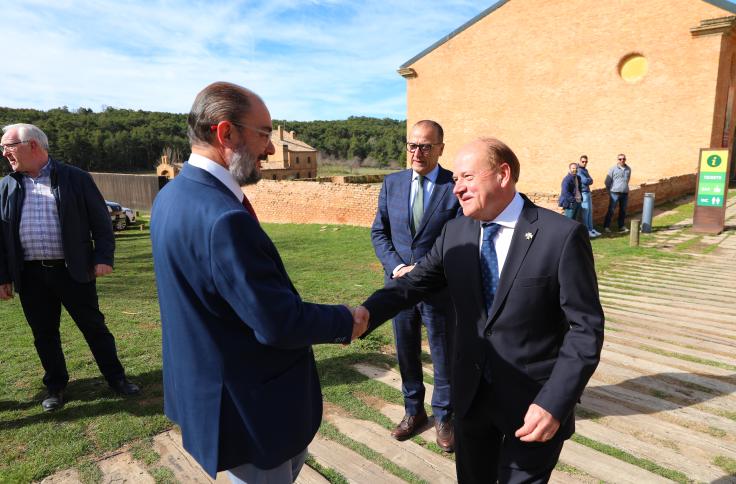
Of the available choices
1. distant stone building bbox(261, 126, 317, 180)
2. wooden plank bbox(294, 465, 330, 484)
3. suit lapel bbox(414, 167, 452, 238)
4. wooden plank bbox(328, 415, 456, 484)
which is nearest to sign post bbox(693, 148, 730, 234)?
suit lapel bbox(414, 167, 452, 238)

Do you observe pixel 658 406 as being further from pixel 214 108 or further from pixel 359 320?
pixel 214 108

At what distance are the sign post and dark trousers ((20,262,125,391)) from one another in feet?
43.2

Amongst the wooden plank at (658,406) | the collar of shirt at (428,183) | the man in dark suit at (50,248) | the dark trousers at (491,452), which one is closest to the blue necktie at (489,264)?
the dark trousers at (491,452)

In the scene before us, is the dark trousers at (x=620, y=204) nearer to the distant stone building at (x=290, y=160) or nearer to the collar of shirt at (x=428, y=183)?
the collar of shirt at (x=428, y=183)

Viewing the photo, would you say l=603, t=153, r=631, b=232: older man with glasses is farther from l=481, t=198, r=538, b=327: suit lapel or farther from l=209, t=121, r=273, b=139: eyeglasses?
l=209, t=121, r=273, b=139: eyeglasses

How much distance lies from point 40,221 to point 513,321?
359 cm

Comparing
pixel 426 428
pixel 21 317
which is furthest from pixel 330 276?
pixel 426 428

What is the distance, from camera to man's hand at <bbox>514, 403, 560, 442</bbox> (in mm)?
1692

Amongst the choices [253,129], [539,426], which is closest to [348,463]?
[539,426]

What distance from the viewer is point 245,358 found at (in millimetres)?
1588

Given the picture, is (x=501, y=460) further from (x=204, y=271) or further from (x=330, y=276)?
(x=330, y=276)

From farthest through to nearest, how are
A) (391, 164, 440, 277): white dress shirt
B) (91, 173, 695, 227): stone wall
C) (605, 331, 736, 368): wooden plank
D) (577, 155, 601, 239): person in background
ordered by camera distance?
(91, 173, 695, 227): stone wall, (577, 155, 601, 239): person in background, (605, 331, 736, 368): wooden plank, (391, 164, 440, 277): white dress shirt

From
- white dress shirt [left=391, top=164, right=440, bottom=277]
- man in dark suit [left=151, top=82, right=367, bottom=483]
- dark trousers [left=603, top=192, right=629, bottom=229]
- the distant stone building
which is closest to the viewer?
man in dark suit [left=151, top=82, right=367, bottom=483]

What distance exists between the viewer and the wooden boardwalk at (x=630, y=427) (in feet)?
8.95
